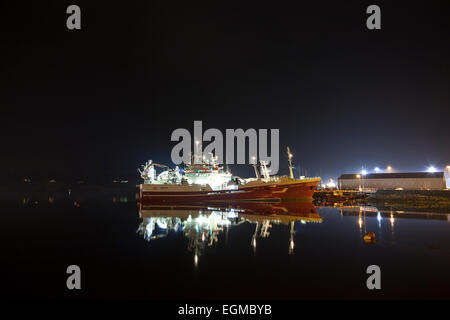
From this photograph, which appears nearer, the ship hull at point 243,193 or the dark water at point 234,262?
the dark water at point 234,262

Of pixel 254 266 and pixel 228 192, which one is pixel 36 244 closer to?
pixel 254 266

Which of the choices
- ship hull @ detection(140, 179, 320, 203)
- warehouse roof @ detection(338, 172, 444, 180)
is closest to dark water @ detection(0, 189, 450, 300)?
ship hull @ detection(140, 179, 320, 203)

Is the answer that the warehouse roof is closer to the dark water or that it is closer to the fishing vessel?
the fishing vessel

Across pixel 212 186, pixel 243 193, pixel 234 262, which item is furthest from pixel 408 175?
pixel 234 262

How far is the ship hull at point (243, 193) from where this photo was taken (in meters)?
42.0

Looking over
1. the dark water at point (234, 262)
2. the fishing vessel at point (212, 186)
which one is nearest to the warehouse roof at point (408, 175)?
the fishing vessel at point (212, 186)

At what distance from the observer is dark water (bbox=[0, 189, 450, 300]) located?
29.9 ft

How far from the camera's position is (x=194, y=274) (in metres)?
10.7

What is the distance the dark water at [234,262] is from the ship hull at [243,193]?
20.9m

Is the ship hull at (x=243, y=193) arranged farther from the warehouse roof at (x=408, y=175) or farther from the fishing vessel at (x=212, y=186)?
the warehouse roof at (x=408, y=175)

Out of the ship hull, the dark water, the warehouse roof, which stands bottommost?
the dark water
